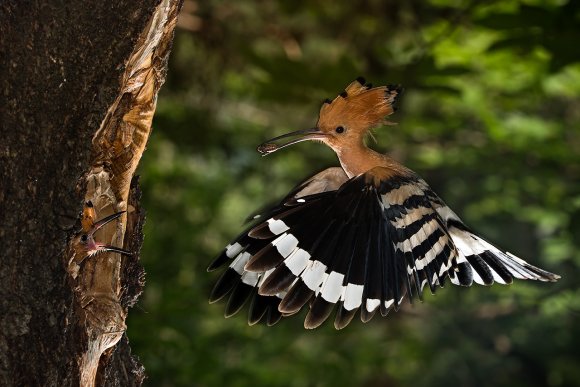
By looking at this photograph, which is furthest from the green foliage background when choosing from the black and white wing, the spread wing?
the black and white wing

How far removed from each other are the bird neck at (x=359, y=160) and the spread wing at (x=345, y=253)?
7 centimetres

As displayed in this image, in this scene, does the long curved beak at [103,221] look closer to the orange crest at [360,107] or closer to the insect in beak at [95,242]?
the insect in beak at [95,242]

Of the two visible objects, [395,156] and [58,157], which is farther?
[395,156]

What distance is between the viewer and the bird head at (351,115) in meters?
2.38

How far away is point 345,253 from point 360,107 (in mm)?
458

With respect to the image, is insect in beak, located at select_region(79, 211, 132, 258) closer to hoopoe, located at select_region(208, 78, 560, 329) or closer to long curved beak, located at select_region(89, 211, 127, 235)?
long curved beak, located at select_region(89, 211, 127, 235)

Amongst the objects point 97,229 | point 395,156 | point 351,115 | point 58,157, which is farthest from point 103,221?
point 395,156

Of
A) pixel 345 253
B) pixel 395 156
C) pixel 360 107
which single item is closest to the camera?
pixel 345 253

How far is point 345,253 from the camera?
2.16m

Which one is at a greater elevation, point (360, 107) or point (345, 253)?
point (360, 107)

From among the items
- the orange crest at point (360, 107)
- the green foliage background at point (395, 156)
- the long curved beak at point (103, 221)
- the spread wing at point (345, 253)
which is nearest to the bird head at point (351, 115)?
the orange crest at point (360, 107)

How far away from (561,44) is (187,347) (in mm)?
2522

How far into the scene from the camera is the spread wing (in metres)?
2.09

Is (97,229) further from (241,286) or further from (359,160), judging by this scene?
(359,160)
